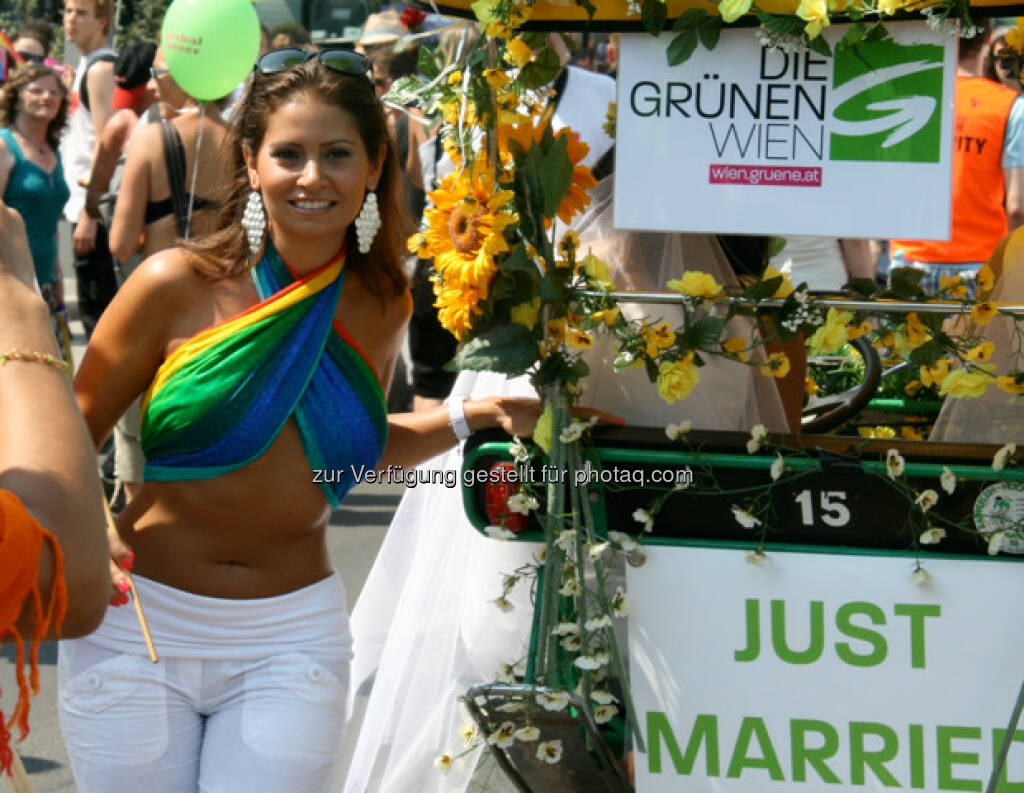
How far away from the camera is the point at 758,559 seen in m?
2.71

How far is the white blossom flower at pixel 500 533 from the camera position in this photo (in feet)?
9.30

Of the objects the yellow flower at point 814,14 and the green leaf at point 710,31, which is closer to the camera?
the yellow flower at point 814,14

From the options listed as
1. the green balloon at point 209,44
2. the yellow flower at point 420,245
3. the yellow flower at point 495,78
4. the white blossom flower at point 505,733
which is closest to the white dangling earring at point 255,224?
the yellow flower at point 420,245

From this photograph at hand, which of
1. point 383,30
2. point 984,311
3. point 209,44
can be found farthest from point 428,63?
point 383,30

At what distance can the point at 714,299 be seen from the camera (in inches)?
107

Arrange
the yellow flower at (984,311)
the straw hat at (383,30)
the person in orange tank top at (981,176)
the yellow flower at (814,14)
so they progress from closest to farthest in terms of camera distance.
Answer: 1. the yellow flower at (814,14)
2. the yellow flower at (984,311)
3. the person in orange tank top at (981,176)
4. the straw hat at (383,30)

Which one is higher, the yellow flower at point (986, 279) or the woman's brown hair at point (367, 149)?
the woman's brown hair at point (367, 149)

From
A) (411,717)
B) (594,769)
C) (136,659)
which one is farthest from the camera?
(411,717)

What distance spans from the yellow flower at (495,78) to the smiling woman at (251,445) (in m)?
0.31

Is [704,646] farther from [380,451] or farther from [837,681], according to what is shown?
[380,451]

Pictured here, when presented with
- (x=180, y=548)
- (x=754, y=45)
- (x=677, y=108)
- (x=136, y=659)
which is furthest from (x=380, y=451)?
(x=754, y=45)

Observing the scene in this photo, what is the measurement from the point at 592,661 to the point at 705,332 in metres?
0.64

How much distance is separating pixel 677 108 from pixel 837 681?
110 centimetres

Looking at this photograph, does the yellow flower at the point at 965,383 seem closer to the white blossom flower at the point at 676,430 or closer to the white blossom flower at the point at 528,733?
the white blossom flower at the point at 676,430
